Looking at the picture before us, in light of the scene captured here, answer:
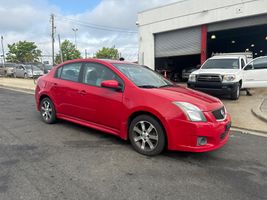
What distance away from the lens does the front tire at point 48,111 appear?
20.9 ft

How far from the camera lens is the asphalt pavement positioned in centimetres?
325

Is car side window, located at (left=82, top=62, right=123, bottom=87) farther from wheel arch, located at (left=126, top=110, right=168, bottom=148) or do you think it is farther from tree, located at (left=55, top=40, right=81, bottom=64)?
tree, located at (left=55, top=40, right=81, bottom=64)

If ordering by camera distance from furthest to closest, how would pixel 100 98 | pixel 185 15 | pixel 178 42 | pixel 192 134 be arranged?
pixel 178 42
pixel 185 15
pixel 100 98
pixel 192 134

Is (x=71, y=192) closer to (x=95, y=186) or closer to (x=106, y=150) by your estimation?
(x=95, y=186)

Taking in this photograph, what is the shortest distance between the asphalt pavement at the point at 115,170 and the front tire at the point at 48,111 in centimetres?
75

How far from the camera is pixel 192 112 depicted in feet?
13.5

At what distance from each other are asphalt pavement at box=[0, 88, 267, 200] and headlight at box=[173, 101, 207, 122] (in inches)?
28.8

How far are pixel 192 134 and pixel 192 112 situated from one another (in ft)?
→ 1.12

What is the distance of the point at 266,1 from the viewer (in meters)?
15.4

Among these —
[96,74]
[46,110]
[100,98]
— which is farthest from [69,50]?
[100,98]

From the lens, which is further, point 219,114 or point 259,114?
point 259,114

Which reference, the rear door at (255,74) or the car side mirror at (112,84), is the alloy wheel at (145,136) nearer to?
the car side mirror at (112,84)

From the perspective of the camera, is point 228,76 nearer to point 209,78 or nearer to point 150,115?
point 209,78

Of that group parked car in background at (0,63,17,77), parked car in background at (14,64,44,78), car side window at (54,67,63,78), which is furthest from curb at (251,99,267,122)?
parked car in background at (0,63,17,77)
